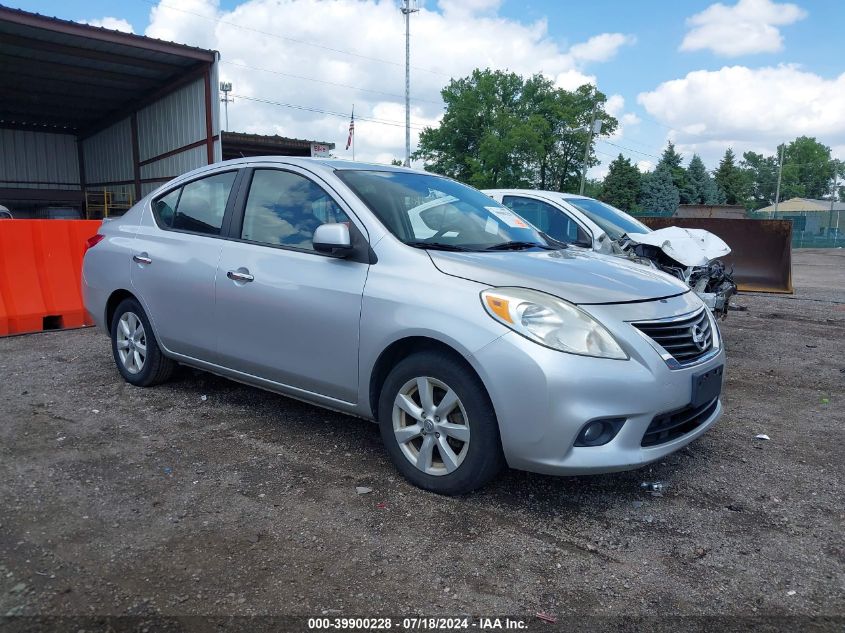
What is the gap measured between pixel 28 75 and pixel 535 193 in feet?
72.0

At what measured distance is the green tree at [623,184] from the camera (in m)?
59.1

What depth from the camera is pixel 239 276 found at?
157 inches

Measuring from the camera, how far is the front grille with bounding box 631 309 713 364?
3.06 metres

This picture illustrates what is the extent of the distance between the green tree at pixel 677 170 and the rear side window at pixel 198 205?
59967 mm

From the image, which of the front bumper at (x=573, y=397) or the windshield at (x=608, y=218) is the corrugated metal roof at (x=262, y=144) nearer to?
the windshield at (x=608, y=218)

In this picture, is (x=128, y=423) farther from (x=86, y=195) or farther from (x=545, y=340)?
(x=86, y=195)

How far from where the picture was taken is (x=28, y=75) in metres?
Result: 22.4

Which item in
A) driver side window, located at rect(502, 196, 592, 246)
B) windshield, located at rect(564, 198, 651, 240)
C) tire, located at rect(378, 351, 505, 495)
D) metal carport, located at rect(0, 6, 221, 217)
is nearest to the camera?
tire, located at rect(378, 351, 505, 495)

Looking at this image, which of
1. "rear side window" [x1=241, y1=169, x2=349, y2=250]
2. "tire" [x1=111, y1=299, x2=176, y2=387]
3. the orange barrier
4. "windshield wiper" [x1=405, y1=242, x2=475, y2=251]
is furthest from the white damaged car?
the orange barrier

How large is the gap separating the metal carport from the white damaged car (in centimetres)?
1501

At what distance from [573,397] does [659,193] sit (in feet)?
192

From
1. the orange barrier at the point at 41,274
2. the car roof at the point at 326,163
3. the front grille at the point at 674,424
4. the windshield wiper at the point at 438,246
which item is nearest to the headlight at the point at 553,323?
the front grille at the point at 674,424

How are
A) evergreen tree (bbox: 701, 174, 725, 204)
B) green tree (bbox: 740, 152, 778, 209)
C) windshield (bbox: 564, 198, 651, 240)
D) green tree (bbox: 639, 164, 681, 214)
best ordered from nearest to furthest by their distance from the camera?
windshield (bbox: 564, 198, 651, 240)
green tree (bbox: 639, 164, 681, 214)
evergreen tree (bbox: 701, 174, 725, 204)
green tree (bbox: 740, 152, 778, 209)

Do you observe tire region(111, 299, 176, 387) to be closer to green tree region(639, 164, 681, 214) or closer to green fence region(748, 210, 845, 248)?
green fence region(748, 210, 845, 248)
